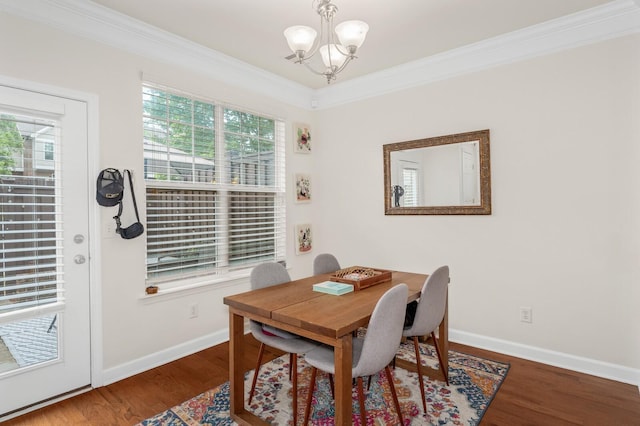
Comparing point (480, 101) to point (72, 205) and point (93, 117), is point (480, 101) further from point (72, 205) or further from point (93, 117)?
point (72, 205)

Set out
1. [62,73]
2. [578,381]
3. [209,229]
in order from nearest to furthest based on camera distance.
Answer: [62,73]
[578,381]
[209,229]

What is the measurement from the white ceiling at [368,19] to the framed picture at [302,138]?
0.99 metres

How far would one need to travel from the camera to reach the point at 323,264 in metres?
3.05

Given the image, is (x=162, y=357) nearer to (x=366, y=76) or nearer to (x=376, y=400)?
(x=376, y=400)

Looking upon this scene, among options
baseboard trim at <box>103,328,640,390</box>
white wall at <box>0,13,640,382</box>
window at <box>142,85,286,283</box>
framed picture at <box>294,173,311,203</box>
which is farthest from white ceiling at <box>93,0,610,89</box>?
baseboard trim at <box>103,328,640,390</box>

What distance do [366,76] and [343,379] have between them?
3.05 m

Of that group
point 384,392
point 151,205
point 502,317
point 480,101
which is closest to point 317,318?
point 384,392

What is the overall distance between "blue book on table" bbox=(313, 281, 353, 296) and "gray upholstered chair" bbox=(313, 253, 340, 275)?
23.8 inches

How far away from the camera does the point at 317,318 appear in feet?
5.78

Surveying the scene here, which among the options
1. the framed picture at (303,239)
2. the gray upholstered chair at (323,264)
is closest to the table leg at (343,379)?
the gray upholstered chair at (323,264)

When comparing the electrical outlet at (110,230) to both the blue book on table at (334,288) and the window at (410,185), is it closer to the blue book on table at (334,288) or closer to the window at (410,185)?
the blue book on table at (334,288)

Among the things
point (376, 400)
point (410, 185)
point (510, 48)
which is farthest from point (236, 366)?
point (510, 48)

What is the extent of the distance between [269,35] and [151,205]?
165 centimetres

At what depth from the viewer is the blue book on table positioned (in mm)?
2233
